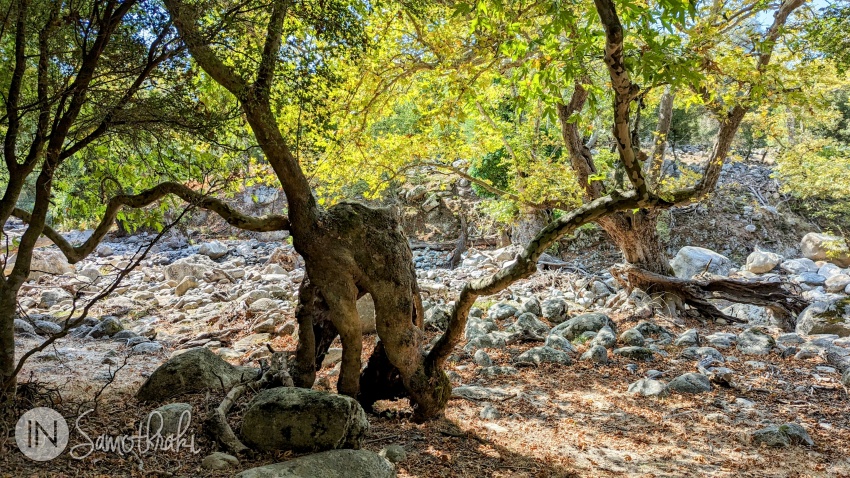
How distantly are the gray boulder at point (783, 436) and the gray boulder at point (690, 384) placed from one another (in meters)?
1.44

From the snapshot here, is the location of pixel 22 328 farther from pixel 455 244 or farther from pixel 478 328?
pixel 455 244

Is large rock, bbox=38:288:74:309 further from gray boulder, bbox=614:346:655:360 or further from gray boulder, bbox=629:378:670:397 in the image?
gray boulder, bbox=629:378:670:397

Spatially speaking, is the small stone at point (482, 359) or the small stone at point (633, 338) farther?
the small stone at point (633, 338)

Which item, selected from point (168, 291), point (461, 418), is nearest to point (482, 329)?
point (461, 418)

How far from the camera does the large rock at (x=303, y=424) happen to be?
3883mm

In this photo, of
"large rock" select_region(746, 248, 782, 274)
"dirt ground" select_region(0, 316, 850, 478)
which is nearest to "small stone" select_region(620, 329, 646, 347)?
"dirt ground" select_region(0, 316, 850, 478)

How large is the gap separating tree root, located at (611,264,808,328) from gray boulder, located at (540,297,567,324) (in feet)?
5.24

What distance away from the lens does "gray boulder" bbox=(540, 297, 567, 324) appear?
10.6m

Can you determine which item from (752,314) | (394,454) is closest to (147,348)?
(394,454)

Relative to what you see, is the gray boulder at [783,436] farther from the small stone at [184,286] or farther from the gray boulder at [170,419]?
the small stone at [184,286]

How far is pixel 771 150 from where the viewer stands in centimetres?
2567

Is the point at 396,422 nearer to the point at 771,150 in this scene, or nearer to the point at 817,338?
the point at 817,338

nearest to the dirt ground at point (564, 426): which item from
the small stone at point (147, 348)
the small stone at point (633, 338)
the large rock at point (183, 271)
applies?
the small stone at point (147, 348)

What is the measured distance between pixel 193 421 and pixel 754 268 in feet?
56.7
